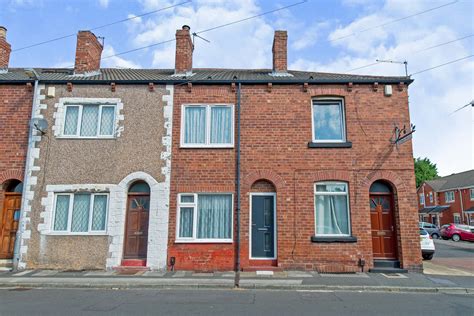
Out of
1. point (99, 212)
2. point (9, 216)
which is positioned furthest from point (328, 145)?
point (9, 216)

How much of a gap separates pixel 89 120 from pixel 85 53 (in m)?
3.16

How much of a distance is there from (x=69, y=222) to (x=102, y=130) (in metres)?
3.29

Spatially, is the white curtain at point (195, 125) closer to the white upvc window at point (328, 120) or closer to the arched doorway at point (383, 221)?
the white upvc window at point (328, 120)

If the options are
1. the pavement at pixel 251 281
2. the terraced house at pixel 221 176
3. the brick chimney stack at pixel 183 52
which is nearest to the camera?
the pavement at pixel 251 281

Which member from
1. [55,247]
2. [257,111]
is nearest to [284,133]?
[257,111]

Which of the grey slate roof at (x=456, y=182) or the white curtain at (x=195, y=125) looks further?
the grey slate roof at (x=456, y=182)

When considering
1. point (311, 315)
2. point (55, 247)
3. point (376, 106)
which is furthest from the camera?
point (376, 106)

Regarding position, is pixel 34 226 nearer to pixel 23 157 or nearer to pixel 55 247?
pixel 55 247

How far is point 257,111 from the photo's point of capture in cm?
1173

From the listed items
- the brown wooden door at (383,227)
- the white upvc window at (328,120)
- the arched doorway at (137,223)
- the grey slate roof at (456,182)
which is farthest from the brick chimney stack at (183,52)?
the grey slate roof at (456,182)

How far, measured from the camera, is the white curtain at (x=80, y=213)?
11.1m

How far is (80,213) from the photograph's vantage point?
1125 cm

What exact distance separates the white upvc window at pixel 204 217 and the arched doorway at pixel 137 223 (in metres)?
1.19

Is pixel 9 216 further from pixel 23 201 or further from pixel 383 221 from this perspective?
pixel 383 221
